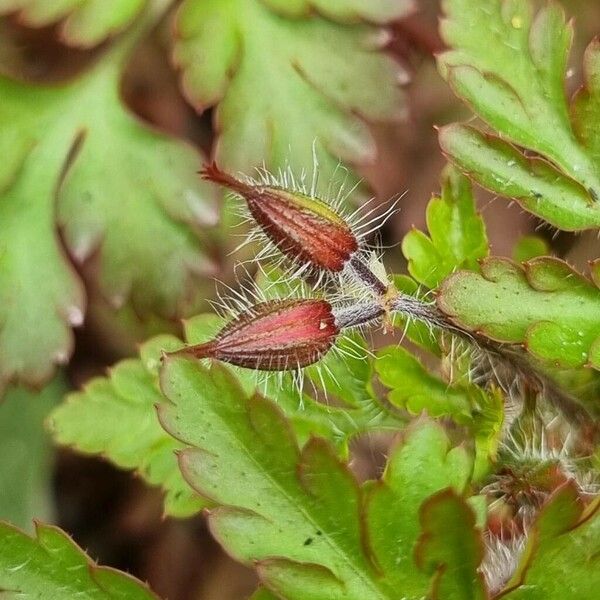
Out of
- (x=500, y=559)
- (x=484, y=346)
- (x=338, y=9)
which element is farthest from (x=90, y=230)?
(x=500, y=559)

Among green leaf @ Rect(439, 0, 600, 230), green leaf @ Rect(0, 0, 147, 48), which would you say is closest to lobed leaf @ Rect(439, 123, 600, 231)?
green leaf @ Rect(439, 0, 600, 230)

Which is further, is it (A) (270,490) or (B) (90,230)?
(B) (90,230)

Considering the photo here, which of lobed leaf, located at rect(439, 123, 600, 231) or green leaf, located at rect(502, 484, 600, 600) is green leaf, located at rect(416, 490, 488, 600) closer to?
green leaf, located at rect(502, 484, 600, 600)

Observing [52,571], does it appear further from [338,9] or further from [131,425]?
[338,9]

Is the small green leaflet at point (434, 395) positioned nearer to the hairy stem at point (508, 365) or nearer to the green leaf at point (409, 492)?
the hairy stem at point (508, 365)

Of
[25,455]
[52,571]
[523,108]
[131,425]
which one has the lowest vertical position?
[25,455]

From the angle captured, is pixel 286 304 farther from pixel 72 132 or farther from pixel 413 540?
pixel 72 132

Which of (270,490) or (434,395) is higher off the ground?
(270,490)

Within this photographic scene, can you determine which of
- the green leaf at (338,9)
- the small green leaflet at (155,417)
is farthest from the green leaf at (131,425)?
the green leaf at (338,9)
